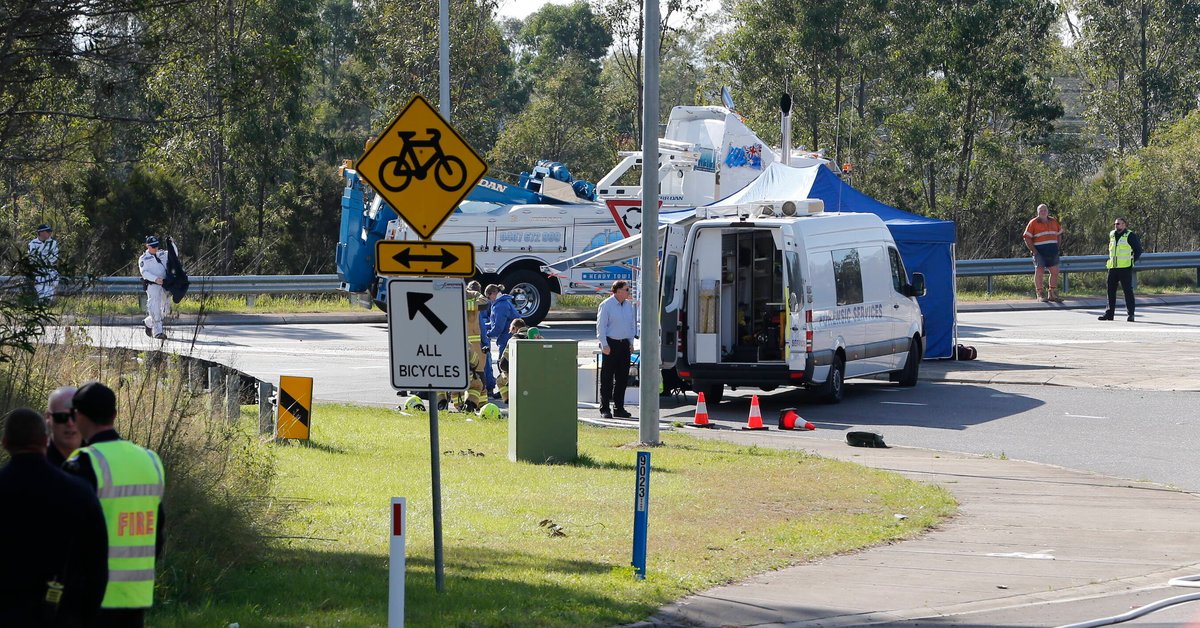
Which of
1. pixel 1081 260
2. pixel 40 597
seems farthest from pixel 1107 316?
pixel 40 597

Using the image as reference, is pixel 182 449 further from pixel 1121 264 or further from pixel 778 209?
pixel 1121 264

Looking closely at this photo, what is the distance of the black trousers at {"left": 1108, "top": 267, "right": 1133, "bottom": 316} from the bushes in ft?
63.7

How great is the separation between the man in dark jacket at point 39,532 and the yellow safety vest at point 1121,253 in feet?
81.6

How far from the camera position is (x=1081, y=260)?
110 feet

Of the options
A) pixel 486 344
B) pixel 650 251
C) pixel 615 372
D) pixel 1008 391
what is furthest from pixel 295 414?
pixel 1008 391

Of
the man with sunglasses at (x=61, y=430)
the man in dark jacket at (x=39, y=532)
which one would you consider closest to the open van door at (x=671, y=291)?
the man with sunglasses at (x=61, y=430)

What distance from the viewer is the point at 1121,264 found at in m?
27.4

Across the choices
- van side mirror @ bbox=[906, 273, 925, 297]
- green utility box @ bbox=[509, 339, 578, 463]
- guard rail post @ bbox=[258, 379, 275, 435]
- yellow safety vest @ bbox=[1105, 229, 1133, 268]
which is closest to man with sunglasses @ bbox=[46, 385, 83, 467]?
green utility box @ bbox=[509, 339, 578, 463]

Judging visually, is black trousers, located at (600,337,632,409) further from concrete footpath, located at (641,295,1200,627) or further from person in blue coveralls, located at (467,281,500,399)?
concrete footpath, located at (641,295,1200,627)

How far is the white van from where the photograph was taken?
17.9m

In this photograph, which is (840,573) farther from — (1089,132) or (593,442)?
(1089,132)

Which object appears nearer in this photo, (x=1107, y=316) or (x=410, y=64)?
(x=1107, y=316)

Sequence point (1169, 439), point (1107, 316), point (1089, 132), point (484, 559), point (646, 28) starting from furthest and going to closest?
point (1089, 132) → point (1107, 316) → point (1169, 439) → point (646, 28) → point (484, 559)

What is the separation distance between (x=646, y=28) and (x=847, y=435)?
15.8 ft
